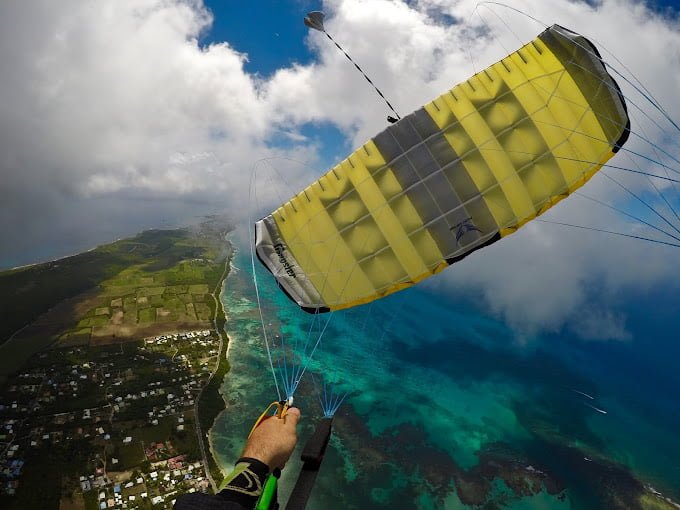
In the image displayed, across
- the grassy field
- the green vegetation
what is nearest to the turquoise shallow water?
the green vegetation

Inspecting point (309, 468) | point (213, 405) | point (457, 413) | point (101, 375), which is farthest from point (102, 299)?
point (309, 468)

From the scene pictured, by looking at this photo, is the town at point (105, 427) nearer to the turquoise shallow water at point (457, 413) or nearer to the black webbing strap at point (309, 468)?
the turquoise shallow water at point (457, 413)

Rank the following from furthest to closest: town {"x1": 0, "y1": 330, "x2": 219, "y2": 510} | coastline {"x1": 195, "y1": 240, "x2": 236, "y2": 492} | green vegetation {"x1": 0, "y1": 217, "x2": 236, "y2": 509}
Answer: coastline {"x1": 195, "y1": 240, "x2": 236, "y2": 492} → green vegetation {"x1": 0, "y1": 217, "x2": 236, "y2": 509} → town {"x1": 0, "y1": 330, "x2": 219, "y2": 510}

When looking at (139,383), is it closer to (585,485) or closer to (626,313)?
(585,485)

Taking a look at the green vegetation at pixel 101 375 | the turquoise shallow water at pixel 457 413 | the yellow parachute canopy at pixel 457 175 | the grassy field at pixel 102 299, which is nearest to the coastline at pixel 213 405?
the green vegetation at pixel 101 375

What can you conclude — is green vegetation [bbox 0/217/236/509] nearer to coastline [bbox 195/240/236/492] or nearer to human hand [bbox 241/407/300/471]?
coastline [bbox 195/240/236/492]

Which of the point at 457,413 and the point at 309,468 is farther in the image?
the point at 457,413

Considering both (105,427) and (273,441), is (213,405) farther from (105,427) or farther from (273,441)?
(273,441)

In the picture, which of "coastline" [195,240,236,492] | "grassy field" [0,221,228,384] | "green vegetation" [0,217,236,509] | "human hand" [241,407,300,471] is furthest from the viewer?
"grassy field" [0,221,228,384]
